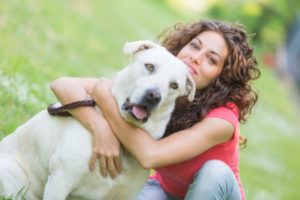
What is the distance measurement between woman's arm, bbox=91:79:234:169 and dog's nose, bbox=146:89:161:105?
14.3 inches

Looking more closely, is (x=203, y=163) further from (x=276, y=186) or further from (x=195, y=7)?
(x=195, y=7)

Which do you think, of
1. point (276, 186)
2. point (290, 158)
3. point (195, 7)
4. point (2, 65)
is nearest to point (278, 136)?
point (290, 158)

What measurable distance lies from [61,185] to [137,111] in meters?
0.72

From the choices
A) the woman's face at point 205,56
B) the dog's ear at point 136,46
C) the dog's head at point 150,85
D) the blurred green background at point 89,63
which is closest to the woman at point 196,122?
the woman's face at point 205,56

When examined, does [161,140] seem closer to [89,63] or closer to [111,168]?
[111,168]

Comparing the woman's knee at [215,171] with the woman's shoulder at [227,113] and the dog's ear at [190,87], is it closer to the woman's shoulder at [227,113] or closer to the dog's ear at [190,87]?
the woman's shoulder at [227,113]

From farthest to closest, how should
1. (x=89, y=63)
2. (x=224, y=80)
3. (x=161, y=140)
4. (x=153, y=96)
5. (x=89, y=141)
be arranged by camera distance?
(x=89, y=63) → (x=224, y=80) → (x=161, y=140) → (x=89, y=141) → (x=153, y=96)

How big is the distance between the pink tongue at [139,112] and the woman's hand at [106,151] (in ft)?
0.96

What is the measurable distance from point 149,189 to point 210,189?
0.84 metres

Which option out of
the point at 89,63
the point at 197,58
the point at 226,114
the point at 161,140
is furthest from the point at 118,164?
the point at 89,63

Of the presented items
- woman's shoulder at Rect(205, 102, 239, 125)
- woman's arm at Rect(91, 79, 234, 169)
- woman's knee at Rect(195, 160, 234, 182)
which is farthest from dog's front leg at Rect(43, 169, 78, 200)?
woman's shoulder at Rect(205, 102, 239, 125)

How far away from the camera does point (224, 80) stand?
17.6 feet

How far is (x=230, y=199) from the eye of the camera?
202 inches

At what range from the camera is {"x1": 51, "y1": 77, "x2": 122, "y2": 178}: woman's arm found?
4.57 meters
